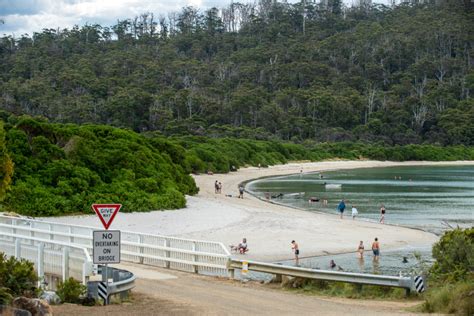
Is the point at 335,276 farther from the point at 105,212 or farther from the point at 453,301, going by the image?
the point at 105,212

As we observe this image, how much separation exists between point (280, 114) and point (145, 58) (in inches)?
2168

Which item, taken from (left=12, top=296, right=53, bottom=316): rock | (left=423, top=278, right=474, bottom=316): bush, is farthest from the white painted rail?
(left=423, top=278, right=474, bottom=316): bush

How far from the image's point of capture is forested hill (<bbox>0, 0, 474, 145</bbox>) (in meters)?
135

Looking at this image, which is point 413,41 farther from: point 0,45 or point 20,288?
point 20,288

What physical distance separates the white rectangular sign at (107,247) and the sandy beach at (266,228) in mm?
13813

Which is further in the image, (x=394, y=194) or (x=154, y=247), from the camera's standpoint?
(x=394, y=194)

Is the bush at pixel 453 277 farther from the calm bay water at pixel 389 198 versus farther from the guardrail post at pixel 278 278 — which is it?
the calm bay water at pixel 389 198

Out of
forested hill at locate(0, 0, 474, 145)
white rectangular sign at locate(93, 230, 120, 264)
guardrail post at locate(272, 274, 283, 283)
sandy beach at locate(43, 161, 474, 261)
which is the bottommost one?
sandy beach at locate(43, 161, 474, 261)

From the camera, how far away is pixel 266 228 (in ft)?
117

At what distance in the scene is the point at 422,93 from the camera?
6127 inches

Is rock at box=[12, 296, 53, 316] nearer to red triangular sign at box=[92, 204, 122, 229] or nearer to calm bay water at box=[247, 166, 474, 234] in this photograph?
red triangular sign at box=[92, 204, 122, 229]

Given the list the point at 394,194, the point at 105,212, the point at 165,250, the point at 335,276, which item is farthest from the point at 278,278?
the point at 394,194

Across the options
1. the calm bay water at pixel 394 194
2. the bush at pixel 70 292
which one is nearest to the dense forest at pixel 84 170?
the calm bay water at pixel 394 194

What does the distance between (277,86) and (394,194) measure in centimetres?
10265
